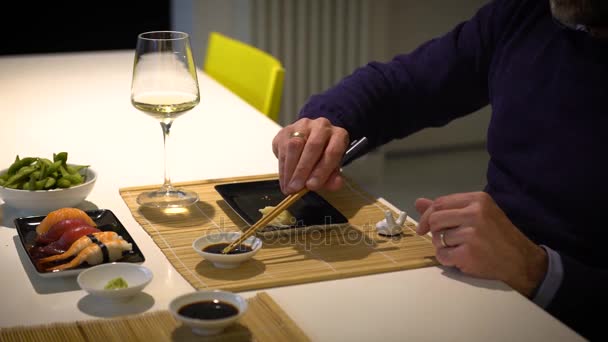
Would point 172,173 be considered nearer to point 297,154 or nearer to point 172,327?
point 297,154

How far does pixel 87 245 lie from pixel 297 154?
411 millimetres

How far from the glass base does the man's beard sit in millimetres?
692

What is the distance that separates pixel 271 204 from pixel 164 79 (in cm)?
29

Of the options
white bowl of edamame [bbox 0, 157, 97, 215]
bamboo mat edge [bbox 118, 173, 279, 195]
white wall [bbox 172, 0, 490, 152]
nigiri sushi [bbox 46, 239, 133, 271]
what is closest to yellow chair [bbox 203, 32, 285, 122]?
bamboo mat edge [bbox 118, 173, 279, 195]

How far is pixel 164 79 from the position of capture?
155 centimetres

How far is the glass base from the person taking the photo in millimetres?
1609

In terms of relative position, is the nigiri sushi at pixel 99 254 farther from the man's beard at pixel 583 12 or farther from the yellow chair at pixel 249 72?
the yellow chair at pixel 249 72

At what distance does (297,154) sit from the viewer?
5.17 feet

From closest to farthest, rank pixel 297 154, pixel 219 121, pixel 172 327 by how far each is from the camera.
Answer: pixel 172 327 → pixel 297 154 → pixel 219 121

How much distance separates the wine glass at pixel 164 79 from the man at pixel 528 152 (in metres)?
0.20

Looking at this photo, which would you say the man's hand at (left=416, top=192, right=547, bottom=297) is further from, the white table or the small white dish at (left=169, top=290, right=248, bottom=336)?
the small white dish at (left=169, top=290, right=248, bottom=336)

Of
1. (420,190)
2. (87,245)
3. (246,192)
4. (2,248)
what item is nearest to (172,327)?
(87,245)

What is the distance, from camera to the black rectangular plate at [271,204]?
1.51 metres

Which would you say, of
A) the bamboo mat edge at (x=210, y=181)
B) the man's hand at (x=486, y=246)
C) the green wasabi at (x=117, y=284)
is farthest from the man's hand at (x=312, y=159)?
the green wasabi at (x=117, y=284)
